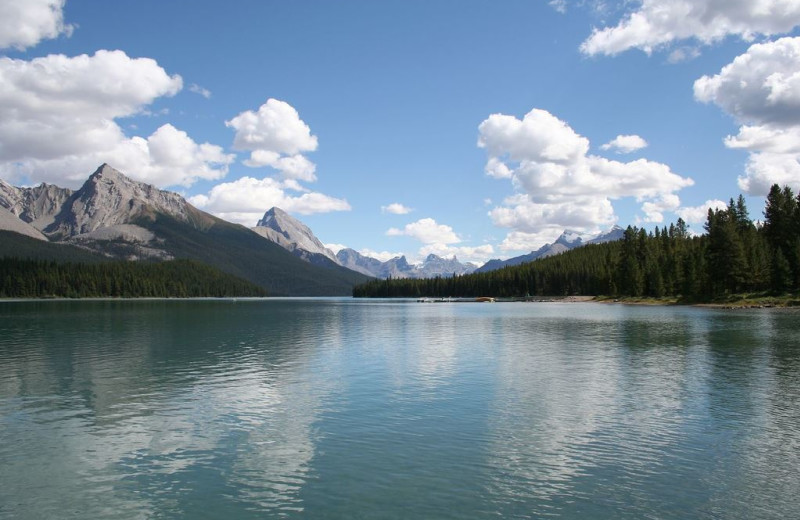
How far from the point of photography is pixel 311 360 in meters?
60.6

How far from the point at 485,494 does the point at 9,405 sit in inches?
1381

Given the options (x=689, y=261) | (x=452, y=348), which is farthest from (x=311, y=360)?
(x=689, y=261)

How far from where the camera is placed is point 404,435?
30203 millimetres

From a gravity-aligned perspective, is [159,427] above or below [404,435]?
above

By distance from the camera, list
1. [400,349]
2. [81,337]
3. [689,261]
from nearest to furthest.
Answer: [400,349]
[81,337]
[689,261]

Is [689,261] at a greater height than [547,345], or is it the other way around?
[689,261]

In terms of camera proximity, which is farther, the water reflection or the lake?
the water reflection

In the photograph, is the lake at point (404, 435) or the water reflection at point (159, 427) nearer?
the lake at point (404, 435)

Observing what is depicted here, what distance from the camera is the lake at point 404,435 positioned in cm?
2095

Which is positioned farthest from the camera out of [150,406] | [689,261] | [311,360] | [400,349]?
[689,261]

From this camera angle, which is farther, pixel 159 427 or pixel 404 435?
pixel 159 427

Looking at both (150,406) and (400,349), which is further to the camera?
(400,349)

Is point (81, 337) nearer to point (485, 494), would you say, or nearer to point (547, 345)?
point (547, 345)

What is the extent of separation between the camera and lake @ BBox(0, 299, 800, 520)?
20950 millimetres
